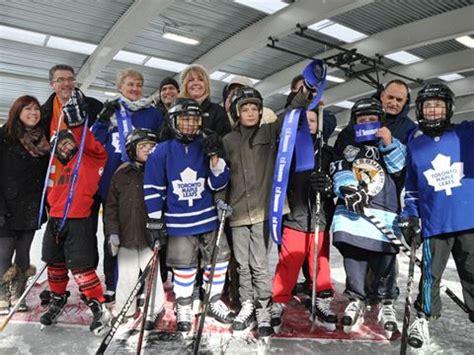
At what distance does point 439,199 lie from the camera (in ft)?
6.89

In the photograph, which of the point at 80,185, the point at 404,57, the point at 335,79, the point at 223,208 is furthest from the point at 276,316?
the point at 335,79

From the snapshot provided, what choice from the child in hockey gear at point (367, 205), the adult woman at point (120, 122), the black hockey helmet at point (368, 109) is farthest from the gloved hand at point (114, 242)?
the black hockey helmet at point (368, 109)

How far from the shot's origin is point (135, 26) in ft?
23.6

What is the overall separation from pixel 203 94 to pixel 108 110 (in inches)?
26.8

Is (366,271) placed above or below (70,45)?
below

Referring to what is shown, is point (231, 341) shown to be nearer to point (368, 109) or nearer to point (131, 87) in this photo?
point (368, 109)

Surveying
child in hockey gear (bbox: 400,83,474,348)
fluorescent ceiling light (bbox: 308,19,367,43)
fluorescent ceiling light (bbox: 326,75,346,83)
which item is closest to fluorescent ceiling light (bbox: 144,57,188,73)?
fluorescent ceiling light (bbox: 308,19,367,43)

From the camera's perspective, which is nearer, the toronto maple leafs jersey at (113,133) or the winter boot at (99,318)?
the winter boot at (99,318)

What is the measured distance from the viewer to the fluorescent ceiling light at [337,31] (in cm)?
796

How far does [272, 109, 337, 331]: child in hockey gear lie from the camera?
2418 mm

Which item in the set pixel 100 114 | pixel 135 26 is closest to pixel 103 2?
pixel 135 26

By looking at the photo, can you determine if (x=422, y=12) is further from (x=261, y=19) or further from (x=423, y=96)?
(x=423, y=96)

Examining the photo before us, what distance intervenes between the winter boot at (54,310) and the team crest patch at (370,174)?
2.12 metres

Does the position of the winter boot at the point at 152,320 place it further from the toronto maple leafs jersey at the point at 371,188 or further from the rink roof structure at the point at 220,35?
the rink roof structure at the point at 220,35
